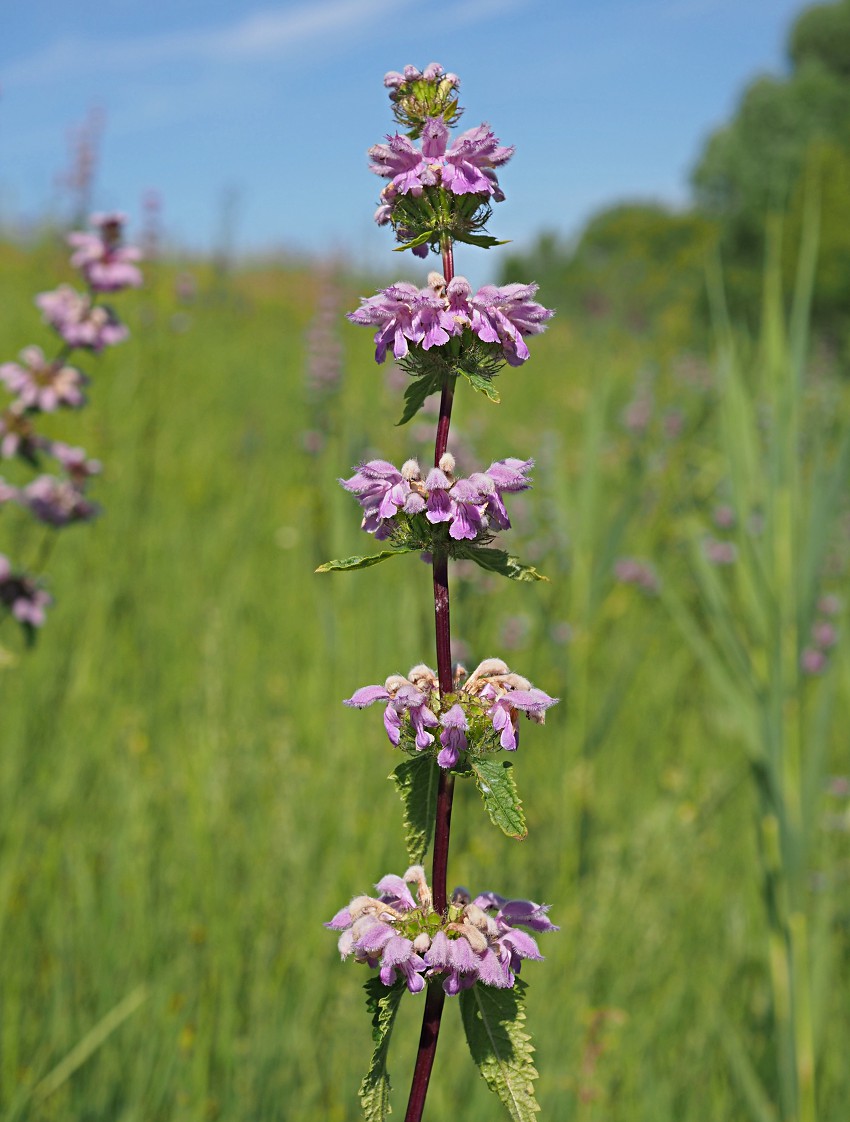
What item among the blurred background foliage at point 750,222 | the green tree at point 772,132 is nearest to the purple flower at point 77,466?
the blurred background foliage at point 750,222

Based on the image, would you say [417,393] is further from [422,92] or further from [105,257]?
[105,257]

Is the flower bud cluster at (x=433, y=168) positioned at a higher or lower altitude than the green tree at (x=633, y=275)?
lower

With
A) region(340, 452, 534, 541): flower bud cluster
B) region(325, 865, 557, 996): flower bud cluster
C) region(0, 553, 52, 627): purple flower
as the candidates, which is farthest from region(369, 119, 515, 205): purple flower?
region(0, 553, 52, 627): purple flower

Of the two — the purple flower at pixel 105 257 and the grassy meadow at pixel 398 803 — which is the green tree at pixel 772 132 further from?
the purple flower at pixel 105 257

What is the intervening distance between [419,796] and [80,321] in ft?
5.59

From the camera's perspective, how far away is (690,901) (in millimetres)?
3021

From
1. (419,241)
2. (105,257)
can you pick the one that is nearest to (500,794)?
(419,241)

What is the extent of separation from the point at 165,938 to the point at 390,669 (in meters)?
1.34

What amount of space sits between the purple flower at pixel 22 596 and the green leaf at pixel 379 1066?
1512mm

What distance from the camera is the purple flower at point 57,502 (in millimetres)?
2252

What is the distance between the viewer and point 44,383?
2197mm

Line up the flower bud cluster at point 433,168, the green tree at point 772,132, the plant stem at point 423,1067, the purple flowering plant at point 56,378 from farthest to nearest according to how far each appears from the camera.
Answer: the green tree at point 772,132, the purple flowering plant at point 56,378, the flower bud cluster at point 433,168, the plant stem at point 423,1067

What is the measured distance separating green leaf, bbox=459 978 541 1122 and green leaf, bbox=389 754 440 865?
141 millimetres

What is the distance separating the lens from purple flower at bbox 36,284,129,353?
7.09 ft
